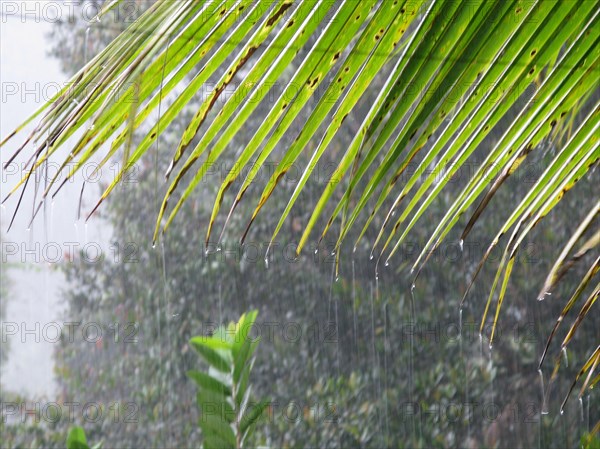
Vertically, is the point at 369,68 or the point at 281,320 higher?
the point at 281,320

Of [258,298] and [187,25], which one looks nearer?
[187,25]

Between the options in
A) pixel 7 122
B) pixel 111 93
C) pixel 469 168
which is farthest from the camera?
pixel 469 168

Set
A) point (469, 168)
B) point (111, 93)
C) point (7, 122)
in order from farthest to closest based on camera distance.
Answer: point (469, 168) → point (7, 122) → point (111, 93)

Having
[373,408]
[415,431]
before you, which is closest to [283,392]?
[373,408]

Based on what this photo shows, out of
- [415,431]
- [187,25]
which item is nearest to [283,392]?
[415,431]

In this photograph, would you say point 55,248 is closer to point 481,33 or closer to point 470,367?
point 470,367

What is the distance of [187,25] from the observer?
0.41 m

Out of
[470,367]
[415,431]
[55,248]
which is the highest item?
[55,248]

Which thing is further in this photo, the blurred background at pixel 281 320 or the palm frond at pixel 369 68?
the blurred background at pixel 281 320

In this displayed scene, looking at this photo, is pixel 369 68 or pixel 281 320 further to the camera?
pixel 281 320

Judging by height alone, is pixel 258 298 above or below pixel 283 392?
above

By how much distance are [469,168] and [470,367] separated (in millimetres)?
852

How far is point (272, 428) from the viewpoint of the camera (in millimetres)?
3090

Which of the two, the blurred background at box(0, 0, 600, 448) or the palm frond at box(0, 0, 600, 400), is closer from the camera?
the palm frond at box(0, 0, 600, 400)
